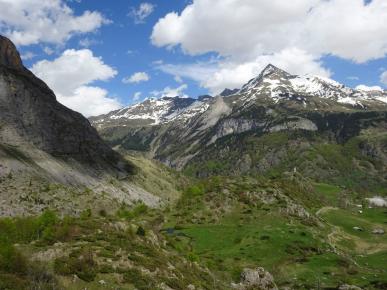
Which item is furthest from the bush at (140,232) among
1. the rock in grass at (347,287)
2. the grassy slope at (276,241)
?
the rock in grass at (347,287)

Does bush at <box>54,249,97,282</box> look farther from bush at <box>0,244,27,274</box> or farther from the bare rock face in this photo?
the bare rock face

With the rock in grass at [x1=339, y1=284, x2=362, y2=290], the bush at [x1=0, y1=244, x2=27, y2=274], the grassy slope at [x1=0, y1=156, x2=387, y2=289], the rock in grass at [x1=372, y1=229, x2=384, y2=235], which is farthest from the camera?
the rock in grass at [x1=372, y1=229, x2=384, y2=235]

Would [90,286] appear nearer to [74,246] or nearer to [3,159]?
[74,246]

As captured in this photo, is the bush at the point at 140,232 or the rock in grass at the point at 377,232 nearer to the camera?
the bush at the point at 140,232

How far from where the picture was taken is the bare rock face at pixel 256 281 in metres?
71.9

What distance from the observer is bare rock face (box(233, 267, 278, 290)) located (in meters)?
71.9

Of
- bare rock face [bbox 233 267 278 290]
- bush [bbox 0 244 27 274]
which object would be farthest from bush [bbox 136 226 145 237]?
bush [bbox 0 244 27 274]

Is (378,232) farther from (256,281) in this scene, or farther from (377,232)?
(256,281)

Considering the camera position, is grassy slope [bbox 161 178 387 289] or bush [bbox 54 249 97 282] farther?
grassy slope [bbox 161 178 387 289]

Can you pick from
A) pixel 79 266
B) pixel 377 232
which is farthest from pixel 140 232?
pixel 377 232

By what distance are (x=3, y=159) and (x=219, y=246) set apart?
109m

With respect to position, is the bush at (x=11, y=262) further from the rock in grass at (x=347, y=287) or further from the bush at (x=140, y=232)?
the rock in grass at (x=347, y=287)

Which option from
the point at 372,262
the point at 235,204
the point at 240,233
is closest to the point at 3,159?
the point at 235,204

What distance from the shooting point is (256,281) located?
73562mm
